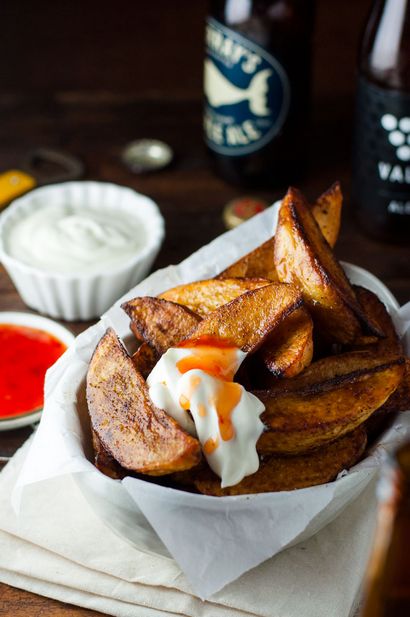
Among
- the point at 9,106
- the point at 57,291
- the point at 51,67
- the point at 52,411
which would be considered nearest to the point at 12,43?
the point at 51,67

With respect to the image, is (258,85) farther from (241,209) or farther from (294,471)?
(294,471)

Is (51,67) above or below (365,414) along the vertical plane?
below

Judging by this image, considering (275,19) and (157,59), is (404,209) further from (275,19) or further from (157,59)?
(157,59)

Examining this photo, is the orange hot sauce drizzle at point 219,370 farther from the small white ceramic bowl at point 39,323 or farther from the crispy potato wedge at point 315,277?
the small white ceramic bowl at point 39,323

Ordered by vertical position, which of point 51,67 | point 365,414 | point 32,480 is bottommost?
point 51,67

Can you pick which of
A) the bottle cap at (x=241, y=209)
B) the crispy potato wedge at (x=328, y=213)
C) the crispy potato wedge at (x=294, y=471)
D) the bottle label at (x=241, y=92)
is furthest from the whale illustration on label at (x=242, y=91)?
the crispy potato wedge at (x=294, y=471)
